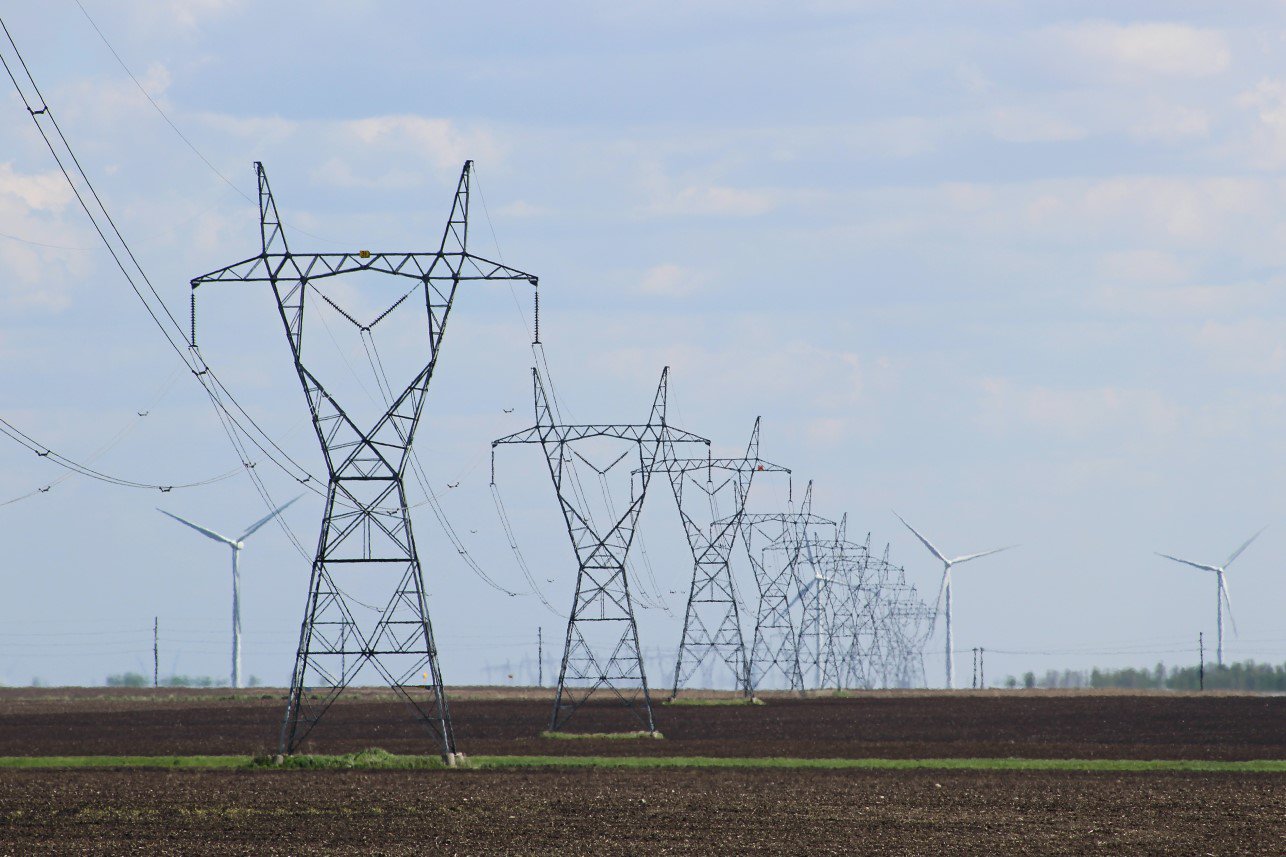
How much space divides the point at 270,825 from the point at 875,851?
11.8 m

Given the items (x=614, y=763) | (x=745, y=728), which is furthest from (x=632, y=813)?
(x=745, y=728)

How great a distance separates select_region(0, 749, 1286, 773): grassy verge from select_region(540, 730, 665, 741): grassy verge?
9.69 metres

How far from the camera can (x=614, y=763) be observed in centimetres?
5350

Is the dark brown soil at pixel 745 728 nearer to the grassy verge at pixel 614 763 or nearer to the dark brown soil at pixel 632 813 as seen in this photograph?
the grassy verge at pixel 614 763

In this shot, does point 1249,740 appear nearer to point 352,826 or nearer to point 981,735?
point 981,735

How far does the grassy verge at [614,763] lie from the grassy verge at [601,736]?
969cm

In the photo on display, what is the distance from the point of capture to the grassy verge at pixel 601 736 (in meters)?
65.4

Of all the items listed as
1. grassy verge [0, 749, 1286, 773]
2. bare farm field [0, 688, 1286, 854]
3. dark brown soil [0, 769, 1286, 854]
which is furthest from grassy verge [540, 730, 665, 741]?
dark brown soil [0, 769, 1286, 854]

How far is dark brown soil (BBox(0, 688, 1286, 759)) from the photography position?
Answer: 59594mm

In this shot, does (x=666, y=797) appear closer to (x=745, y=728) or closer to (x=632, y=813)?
(x=632, y=813)

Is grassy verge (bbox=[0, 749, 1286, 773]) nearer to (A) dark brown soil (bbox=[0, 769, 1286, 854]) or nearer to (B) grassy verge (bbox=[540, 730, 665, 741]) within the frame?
(A) dark brown soil (bbox=[0, 769, 1286, 854])

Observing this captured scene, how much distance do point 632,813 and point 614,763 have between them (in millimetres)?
15841

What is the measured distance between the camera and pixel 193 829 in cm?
3431

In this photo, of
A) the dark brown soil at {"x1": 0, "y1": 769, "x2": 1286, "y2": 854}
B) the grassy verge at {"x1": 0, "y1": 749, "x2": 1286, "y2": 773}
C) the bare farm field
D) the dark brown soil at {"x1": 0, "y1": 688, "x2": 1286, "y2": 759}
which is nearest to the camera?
the dark brown soil at {"x1": 0, "y1": 769, "x2": 1286, "y2": 854}
